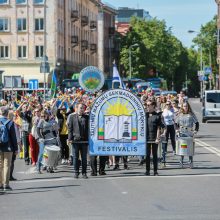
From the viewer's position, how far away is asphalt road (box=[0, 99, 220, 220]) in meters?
13.7

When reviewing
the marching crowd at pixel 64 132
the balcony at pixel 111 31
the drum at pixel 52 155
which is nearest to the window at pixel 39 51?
the balcony at pixel 111 31

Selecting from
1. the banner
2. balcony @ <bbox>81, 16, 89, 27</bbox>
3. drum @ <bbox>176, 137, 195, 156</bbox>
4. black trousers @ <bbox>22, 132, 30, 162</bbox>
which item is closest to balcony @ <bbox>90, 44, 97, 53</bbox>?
balcony @ <bbox>81, 16, 89, 27</bbox>

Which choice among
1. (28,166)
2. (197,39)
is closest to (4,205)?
(28,166)

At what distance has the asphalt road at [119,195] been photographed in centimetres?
1367

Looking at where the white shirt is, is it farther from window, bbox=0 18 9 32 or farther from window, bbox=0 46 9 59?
window, bbox=0 18 9 32

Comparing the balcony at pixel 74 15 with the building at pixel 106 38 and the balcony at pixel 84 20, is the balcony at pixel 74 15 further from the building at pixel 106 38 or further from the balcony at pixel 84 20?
the building at pixel 106 38

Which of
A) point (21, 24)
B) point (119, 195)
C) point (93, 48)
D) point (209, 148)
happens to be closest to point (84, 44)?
point (93, 48)

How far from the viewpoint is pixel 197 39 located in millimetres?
163375

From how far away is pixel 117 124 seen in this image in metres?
21.5

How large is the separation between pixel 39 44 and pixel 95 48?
28.5m

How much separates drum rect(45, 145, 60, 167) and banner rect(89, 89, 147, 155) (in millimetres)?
933

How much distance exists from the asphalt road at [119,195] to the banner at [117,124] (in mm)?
612

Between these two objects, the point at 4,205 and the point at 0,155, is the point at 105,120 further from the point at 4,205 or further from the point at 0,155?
the point at 4,205

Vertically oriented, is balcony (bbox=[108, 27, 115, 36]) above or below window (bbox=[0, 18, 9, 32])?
above
